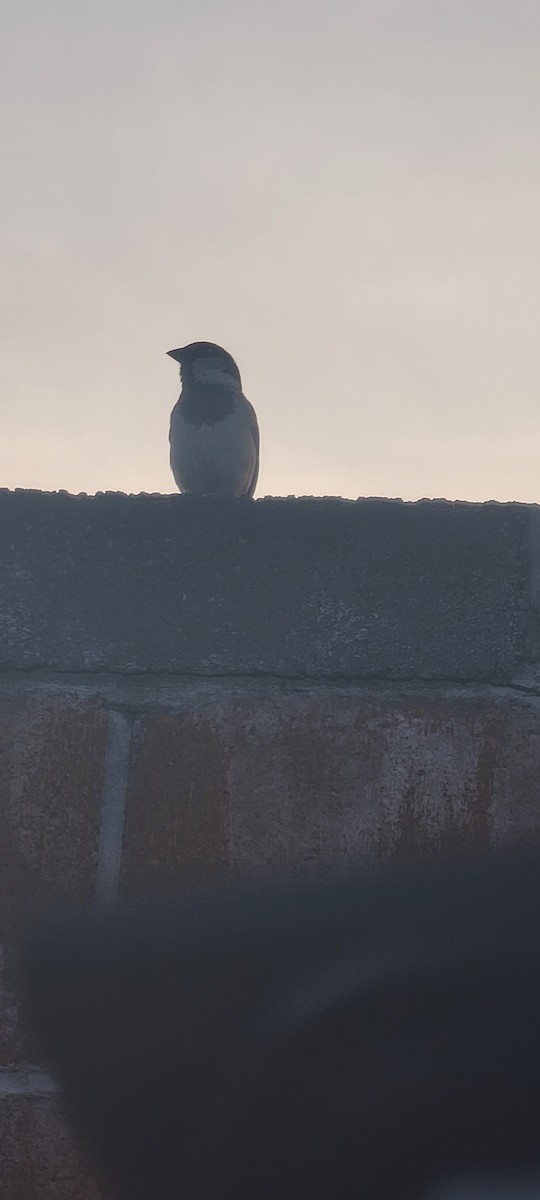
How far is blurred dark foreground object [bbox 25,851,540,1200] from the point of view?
0.40 meters

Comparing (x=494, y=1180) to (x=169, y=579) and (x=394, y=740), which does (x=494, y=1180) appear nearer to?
(x=394, y=740)

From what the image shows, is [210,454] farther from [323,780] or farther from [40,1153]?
[40,1153]

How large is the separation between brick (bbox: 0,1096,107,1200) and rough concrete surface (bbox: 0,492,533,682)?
1.51ft

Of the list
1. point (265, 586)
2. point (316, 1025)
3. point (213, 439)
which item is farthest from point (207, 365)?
point (316, 1025)

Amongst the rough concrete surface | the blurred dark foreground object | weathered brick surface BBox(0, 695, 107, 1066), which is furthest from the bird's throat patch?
the blurred dark foreground object

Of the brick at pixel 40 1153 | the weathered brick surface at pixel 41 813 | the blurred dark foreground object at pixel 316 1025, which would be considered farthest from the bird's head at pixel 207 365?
the blurred dark foreground object at pixel 316 1025

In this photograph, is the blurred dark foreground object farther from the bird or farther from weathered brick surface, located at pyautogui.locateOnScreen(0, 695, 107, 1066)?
the bird

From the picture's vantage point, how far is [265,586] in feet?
4.49

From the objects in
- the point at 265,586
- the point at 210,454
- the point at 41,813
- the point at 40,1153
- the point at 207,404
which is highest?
the point at 207,404

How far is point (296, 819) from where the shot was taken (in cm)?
128

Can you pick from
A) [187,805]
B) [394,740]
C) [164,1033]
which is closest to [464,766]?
[394,740]

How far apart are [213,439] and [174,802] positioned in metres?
1.58

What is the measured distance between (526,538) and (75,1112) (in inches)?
39.0

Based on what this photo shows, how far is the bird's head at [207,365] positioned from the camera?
308cm
